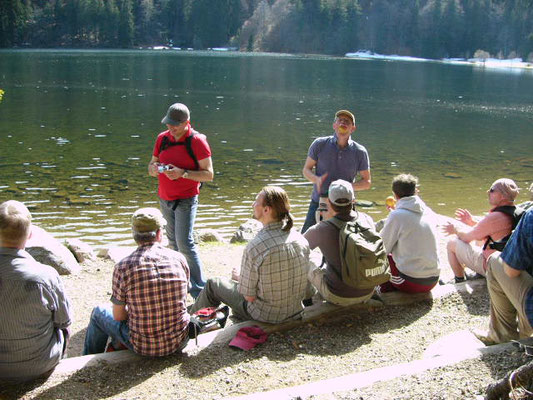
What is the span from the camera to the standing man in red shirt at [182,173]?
5852 mm

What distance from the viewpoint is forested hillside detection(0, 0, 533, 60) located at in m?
130

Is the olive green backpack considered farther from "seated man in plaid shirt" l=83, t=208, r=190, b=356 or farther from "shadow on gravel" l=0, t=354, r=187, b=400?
"shadow on gravel" l=0, t=354, r=187, b=400

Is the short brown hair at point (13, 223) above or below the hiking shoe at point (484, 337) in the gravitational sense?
above

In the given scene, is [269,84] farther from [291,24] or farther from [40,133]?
[291,24]

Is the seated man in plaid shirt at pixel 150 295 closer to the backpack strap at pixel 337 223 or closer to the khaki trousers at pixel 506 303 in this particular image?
the backpack strap at pixel 337 223

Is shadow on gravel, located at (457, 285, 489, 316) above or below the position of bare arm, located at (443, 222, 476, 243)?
below

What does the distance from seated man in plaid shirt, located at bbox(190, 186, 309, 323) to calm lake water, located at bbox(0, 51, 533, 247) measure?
6.10m

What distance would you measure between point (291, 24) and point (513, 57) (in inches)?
2113

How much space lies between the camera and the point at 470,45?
134 m

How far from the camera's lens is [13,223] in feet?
12.1

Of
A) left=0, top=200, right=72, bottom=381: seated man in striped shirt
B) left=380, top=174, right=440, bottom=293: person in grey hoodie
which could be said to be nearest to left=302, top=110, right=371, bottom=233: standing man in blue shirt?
left=380, top=174, right=440, bottom=293: person in grey hoodie

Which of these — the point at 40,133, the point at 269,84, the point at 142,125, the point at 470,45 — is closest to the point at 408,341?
the point at 40,133

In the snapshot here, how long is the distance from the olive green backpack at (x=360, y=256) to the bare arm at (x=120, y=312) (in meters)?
1.80

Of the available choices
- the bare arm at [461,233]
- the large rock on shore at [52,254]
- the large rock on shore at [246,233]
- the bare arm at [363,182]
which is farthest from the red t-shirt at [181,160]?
the large rock on shore at [246,233]
